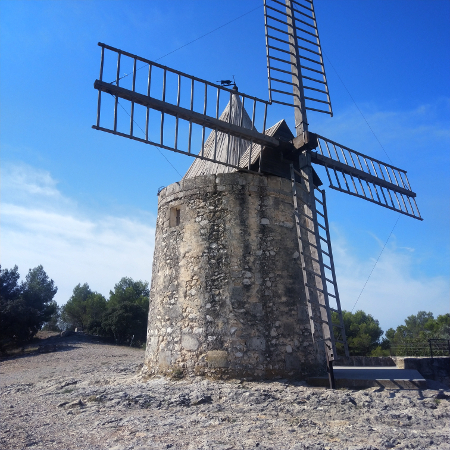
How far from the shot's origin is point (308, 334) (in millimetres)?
6234

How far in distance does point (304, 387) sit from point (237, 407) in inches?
51.8

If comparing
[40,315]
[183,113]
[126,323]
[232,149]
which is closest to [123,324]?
[126,323]

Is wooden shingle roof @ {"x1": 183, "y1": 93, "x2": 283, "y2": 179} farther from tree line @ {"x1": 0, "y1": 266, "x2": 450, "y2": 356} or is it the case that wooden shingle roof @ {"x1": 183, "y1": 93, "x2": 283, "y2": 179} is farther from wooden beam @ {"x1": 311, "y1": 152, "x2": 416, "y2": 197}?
tree line @ {"x1": 0, "y1": 266, "x2": 450, "y2": 356}

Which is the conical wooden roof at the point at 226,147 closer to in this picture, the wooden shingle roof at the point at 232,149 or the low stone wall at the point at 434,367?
the wooden shingle roof at the point at 232,149

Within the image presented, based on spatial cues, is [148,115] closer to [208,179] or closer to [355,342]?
[208,179]

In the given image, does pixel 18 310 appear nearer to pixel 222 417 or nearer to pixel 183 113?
pixel 183 113

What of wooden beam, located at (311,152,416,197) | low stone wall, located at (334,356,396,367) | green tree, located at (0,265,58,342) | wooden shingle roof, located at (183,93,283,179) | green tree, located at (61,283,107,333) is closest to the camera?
wooden shingle roof, located at (183,93,283,179)

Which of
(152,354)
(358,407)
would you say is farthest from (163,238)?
(358,407)

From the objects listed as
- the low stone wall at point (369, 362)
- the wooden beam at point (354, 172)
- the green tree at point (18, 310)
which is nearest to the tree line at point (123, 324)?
the green tree at point (18, 310)

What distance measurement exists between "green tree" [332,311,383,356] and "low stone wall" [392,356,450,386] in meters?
8.29

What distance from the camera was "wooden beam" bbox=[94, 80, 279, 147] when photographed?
562cm

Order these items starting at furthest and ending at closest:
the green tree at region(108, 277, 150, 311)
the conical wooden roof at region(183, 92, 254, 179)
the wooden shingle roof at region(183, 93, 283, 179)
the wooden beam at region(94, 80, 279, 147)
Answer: the green tree at region(108, 277, 150, 311)
the conical wooden roof at region(183, 92, 254, 179)
the wooden shingle roof at region(183, 93, 283, 179)
the wooden beam at region(94, 80, 279, 147)

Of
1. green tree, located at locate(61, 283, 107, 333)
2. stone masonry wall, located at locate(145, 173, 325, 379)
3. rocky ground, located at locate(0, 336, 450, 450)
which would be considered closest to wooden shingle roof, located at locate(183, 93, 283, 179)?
stone masonry wall, located at locate(145, 173, 325, 379)

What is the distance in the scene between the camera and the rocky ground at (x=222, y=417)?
335 centimetres
